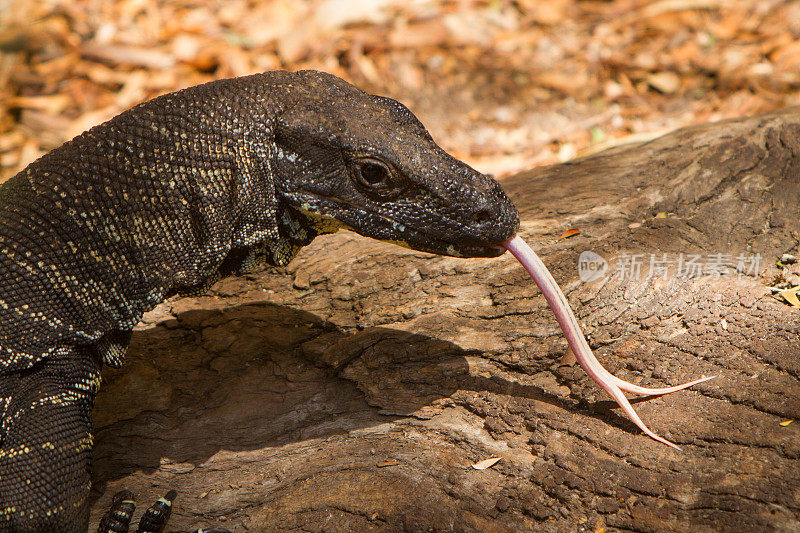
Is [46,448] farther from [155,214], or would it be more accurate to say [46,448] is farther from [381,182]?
[381,182]

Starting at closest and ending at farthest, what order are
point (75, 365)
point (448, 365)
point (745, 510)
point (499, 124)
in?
point (745, 510) → point (75, 365) → point (448, 365) → point (499, 124)

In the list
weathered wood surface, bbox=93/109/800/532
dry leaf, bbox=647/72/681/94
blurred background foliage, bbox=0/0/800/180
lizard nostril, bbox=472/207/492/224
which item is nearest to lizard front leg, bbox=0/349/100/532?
weathered wood surface, bbox=93/109/800/532

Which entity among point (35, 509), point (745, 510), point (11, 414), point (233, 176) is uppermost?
point (233, 176)

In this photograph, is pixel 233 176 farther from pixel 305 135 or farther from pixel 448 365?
pixel 448 365

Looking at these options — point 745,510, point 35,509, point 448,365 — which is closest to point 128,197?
point 35,509

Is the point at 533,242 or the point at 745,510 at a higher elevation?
the point at 533,242

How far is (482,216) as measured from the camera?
3371mm

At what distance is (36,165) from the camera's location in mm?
3506

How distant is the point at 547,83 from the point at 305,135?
644 cm

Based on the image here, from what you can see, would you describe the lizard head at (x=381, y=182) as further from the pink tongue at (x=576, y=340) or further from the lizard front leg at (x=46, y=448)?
the lizard front leg at (x=46, y=448)

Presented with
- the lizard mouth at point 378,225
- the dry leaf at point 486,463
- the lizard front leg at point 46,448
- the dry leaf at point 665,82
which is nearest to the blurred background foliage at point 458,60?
the dry leaf at point 665,82

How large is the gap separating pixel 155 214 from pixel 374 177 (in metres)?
1.10

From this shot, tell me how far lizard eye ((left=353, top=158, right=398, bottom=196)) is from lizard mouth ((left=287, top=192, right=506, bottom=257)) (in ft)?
0.38

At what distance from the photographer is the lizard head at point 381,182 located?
336 cm
